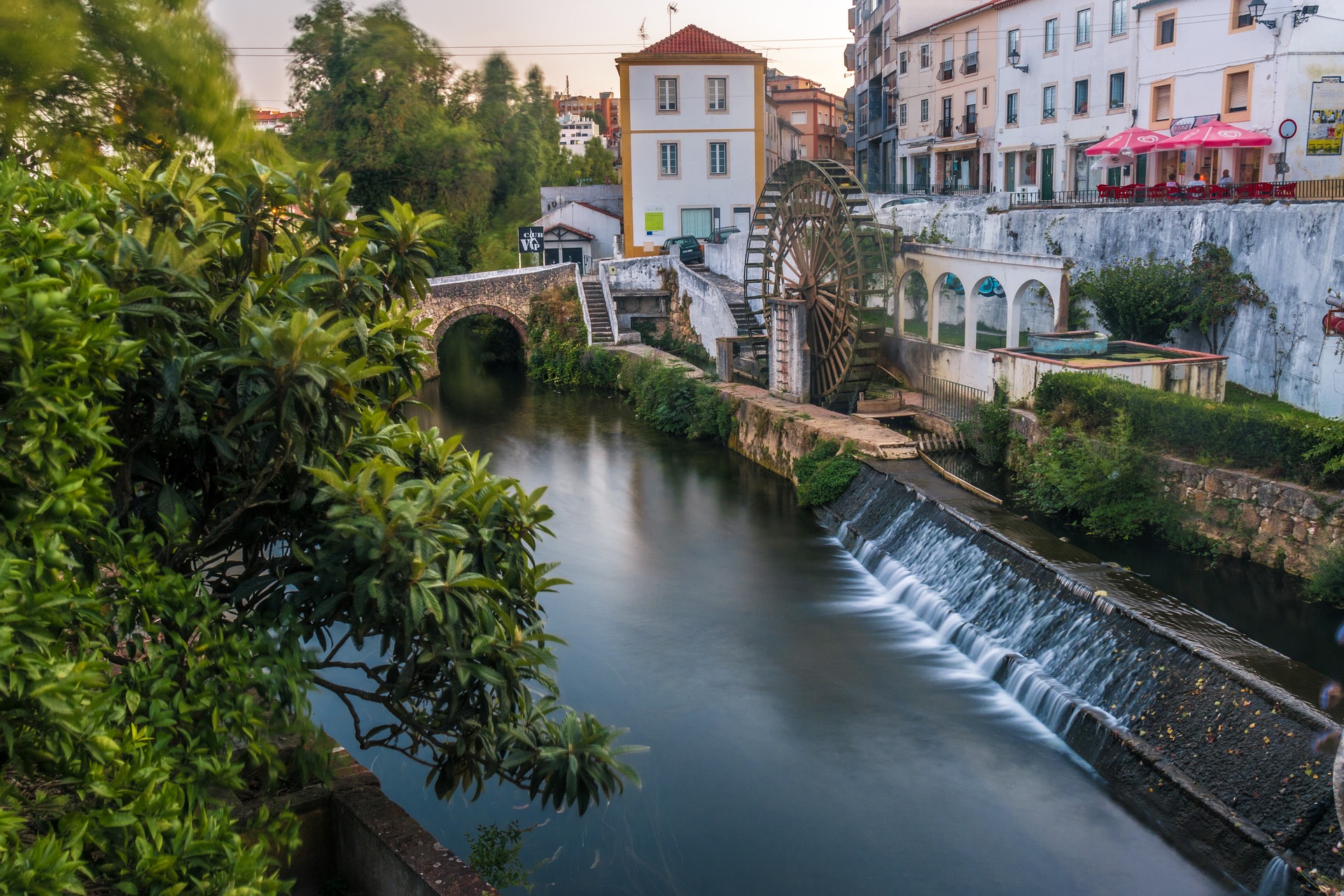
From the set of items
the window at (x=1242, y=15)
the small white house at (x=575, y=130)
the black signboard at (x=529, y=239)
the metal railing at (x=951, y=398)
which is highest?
the small white house at (x=575, y=130)

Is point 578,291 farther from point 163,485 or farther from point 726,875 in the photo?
point 163,485

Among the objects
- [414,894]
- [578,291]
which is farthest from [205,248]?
[578,291]

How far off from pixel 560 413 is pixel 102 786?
1982cm

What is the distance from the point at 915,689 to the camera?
9.83 m

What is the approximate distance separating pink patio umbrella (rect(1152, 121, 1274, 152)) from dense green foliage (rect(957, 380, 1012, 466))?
23.3 feet

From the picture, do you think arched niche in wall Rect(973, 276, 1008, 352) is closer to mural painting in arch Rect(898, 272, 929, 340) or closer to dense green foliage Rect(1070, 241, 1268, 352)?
mural painting in arch Rect(898, 272, 929, 340)

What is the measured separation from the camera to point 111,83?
7031 millimetres

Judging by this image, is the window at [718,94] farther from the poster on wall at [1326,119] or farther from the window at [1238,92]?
the poster on wall at [1326,119]

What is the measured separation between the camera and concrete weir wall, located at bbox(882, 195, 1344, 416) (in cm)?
1473

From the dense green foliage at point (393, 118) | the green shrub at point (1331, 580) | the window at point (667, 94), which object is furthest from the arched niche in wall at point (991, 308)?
the dense green foliage at point (393, 118)

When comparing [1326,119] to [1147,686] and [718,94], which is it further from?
[718,94]

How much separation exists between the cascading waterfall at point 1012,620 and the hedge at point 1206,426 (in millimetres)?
2338

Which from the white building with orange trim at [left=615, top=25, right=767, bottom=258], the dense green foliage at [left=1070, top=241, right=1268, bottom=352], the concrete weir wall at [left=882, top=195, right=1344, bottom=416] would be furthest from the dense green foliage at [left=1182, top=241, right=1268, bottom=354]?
the white building with orange trim at [left=615, top=25, right=767, bottom=258]

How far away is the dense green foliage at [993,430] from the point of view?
15.0 m
